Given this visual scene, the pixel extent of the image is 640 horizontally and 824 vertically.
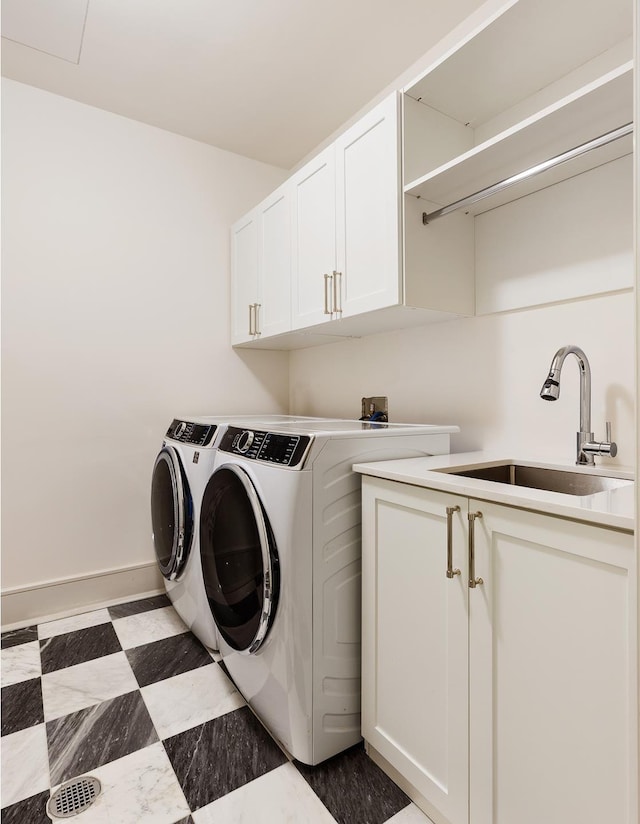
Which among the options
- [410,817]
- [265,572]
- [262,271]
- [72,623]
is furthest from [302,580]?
[262,271]

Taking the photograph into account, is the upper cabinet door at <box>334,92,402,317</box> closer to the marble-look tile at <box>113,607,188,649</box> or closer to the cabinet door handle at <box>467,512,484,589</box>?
the cabinet door handle at <box>467,512,484,589</box>

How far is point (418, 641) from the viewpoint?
1173 mm

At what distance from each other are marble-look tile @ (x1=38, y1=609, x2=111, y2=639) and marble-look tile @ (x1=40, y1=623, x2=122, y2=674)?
0.13 ft

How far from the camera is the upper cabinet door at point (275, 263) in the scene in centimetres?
227

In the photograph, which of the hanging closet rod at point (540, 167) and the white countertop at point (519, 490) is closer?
the white countertop at point (519, 490)

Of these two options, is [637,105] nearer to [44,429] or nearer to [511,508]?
[511,508]

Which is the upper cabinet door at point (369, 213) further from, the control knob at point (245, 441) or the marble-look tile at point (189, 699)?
the marble-look tile at point (189, 699)

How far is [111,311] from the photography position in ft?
8.11

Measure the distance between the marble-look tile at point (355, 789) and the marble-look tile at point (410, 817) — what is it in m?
0.01

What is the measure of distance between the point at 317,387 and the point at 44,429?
1505 mm

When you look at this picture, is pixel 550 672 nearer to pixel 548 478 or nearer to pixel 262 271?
pixel 548 478

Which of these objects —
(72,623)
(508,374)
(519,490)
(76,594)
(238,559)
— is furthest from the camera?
(76,594)

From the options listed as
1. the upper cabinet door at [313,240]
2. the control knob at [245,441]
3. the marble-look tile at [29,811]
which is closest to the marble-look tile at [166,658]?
the marble-look tile at [29,811]

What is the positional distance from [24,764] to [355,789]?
989 mm
